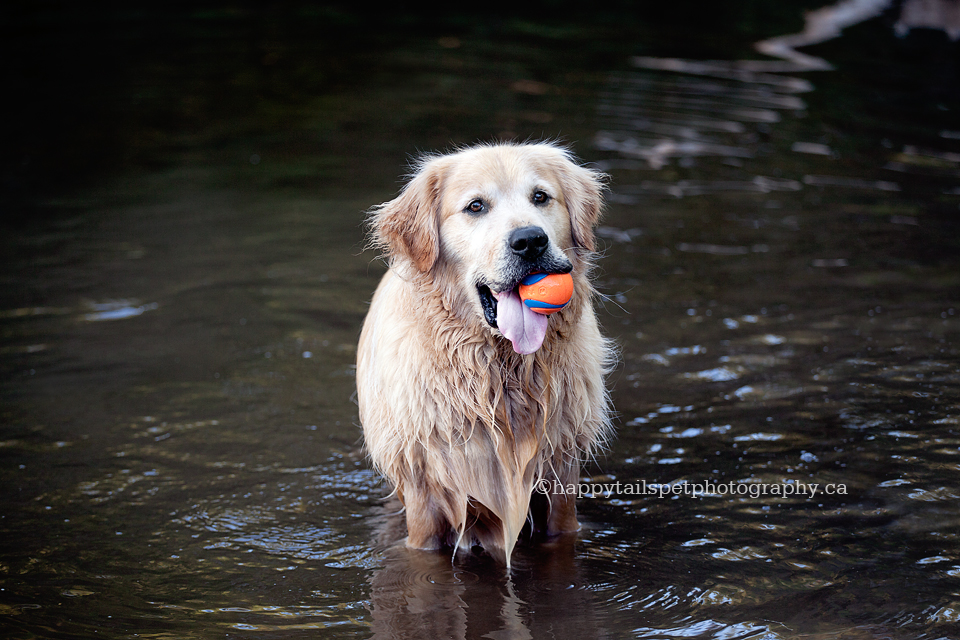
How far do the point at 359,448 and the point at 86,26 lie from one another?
15193mm

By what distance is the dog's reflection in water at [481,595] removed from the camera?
151 inches

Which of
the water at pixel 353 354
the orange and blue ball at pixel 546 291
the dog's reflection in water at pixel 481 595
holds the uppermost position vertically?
the orange and blue ball at pixel 546 291

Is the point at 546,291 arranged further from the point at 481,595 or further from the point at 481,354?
the point at 481,595

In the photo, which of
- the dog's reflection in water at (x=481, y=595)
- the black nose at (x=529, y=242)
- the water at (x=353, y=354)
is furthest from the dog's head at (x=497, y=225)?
the water at (x=353, y=354)

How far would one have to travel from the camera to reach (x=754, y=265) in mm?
7922

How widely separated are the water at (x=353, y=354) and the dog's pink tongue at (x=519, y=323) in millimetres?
1227

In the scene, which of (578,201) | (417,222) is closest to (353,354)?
(417,222)

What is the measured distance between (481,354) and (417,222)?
28.1 inches

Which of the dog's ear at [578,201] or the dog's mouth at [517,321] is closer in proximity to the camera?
the dog's mouth at [517,321]

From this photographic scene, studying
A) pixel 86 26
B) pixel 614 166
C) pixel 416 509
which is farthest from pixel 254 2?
pixel 416 509

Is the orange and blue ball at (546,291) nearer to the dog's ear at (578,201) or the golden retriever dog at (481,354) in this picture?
the golden retriever dog at (481,354)

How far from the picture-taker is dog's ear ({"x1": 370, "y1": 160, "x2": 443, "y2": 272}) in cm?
409

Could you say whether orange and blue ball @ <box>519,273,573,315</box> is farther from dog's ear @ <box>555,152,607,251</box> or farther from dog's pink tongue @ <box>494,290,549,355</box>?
dog's ear @ <box>555,152,607,251</box>

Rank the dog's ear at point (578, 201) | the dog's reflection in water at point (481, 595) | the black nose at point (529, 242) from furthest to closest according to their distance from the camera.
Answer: the dog's ear at point (578, 201), the dog's reflection in water at point (481, 595), the black nose at point (529, 242)
